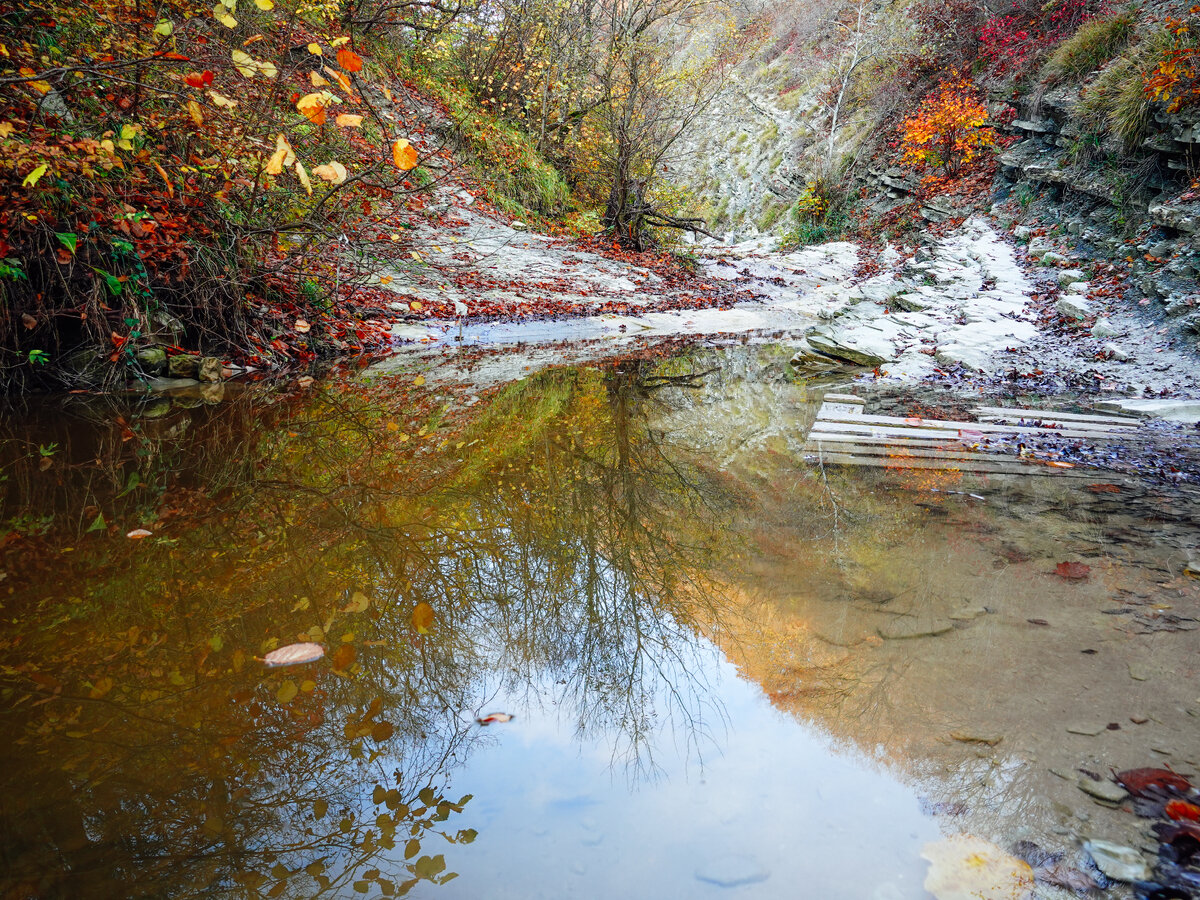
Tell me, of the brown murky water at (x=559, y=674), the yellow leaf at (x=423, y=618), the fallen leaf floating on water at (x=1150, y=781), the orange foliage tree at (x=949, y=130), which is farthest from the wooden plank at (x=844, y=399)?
the orange foliage tree at (x=949, y=130)

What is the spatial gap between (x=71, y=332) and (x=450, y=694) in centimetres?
506

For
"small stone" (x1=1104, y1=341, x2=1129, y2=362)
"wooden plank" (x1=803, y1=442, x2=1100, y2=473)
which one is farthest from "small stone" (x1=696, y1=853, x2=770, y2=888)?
"small stone" (x1=1104, y1=341, x2=1129, y2=362)

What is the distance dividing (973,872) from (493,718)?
120cm

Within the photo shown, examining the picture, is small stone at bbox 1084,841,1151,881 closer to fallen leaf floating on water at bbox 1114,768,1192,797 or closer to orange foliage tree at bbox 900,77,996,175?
fallen leaf floating on water at bbox 1114,768,1192,797

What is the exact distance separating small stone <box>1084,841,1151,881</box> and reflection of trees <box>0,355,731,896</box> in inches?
35.9

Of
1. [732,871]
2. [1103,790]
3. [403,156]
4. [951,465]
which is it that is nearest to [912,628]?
[1103,790]

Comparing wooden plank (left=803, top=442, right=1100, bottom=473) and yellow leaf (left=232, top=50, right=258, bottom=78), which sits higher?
yellow leaf (left=232, top=50, right=258, bottom=78)

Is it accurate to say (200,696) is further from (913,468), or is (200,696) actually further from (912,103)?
(912,103)

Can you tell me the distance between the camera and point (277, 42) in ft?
33.1

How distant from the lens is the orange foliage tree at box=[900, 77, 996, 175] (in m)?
15.0

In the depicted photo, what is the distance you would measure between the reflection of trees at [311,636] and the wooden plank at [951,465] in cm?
98

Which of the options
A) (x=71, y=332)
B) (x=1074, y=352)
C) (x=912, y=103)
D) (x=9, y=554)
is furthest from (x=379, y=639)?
(x=912, y=103)

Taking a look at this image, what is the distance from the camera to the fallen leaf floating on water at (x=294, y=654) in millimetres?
1893

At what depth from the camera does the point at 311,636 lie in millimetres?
2027
